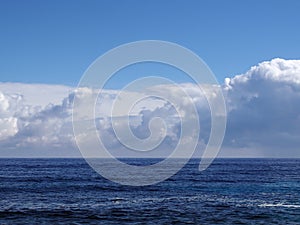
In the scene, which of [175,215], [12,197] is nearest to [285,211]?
[175,215]

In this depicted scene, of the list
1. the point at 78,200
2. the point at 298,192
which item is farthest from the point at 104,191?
the point at 298,192

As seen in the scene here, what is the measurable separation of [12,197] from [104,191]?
48.3 feet

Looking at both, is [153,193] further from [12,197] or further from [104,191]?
[12,197]

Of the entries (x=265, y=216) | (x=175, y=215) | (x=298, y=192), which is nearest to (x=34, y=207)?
(x=175, y=215)

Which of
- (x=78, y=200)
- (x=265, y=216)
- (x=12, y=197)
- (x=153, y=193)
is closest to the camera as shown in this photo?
(x=265, y=216)

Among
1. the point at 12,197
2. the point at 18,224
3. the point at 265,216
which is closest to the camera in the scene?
Answer: the point at 18,224

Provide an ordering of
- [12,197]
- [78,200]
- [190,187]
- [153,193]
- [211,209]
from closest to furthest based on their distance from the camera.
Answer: [211,209]
[78,200]
[12,197]
[153,193]
[190,187]

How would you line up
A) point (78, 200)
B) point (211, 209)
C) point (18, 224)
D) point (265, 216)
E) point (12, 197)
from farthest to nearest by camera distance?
point (12, 197) < point (78, 200) < point (211, 209) < point (265, 216) < point (18, 224)

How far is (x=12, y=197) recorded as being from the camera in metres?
67.8

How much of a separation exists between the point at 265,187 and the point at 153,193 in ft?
76.2

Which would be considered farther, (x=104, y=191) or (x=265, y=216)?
(x=104, y=191)

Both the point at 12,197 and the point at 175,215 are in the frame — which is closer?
the point at 175,215

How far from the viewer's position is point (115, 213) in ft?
172

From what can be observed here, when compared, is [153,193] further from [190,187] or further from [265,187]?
[265,187]
